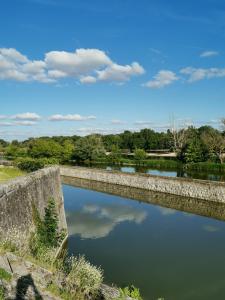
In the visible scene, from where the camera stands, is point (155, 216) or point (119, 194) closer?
point (155, 216)

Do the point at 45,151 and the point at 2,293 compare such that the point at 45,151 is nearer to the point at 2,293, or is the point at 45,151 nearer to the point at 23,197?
the point at 23,197

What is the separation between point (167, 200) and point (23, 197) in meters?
20.2

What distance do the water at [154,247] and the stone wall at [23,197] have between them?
361 centimetres

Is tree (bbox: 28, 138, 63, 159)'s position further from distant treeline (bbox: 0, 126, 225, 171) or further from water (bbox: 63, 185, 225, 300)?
water (bbox: 63, 185, 225, 300)

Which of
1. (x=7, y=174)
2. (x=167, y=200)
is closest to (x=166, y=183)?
(x=167, y=200)

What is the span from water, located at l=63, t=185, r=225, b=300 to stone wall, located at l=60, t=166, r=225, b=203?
4.02 m

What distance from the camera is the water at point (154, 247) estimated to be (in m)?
13.6

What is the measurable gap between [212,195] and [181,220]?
586 cm

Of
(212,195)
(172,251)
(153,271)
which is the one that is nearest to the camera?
(153,271)

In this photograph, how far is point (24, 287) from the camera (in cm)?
706

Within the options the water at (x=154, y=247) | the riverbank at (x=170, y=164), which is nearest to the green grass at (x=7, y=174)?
the water at (x=154, y=247)

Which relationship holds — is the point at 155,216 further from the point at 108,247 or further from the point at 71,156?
the point at 71,156

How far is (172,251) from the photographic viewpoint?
57.4 feet

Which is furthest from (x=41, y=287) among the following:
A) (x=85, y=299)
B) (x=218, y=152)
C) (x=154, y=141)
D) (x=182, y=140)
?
(x=154, y=141)
